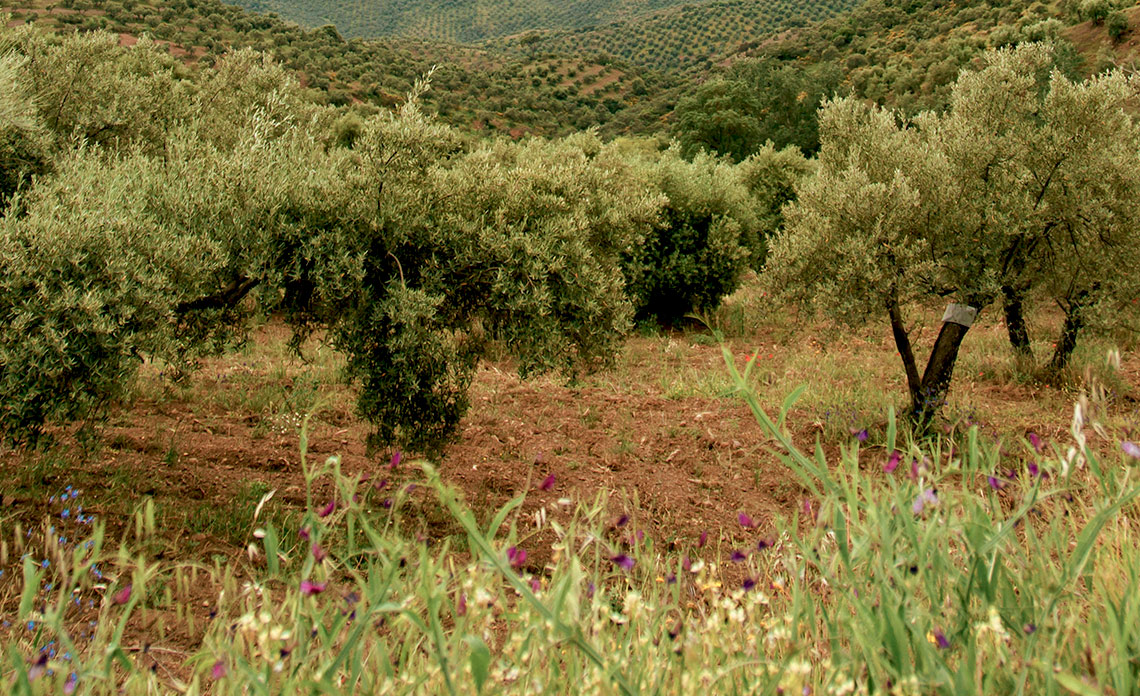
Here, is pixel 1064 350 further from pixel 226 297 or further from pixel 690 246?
pixel 226 297

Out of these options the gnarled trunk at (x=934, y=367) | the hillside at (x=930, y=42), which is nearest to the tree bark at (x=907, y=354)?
the gnarled trunk at (x=934, y=367)

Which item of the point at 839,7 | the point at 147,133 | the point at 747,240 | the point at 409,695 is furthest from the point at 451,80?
the point at 839,7

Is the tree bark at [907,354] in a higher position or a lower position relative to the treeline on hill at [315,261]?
lower

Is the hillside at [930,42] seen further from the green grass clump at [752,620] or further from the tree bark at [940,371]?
the green grass clump at [752,620]

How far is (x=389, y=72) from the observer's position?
185 feet

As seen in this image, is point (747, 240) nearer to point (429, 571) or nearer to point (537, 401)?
point (537, 401)

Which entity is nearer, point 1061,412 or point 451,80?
point 1061,412

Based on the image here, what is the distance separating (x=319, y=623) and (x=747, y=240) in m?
20.3

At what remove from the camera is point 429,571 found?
4.42 feet

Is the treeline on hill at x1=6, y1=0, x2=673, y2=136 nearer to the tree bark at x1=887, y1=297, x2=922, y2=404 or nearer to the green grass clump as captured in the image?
the tree bark at x1=887, y1=297, x2=922, y2=404

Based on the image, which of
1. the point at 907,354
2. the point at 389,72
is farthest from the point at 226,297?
the point at 389,72

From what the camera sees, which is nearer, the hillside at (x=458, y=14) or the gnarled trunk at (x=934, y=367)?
the gnarled trunk at (x=934, y=367)

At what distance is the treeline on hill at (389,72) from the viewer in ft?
144

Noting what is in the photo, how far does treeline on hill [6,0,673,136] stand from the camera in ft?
144
